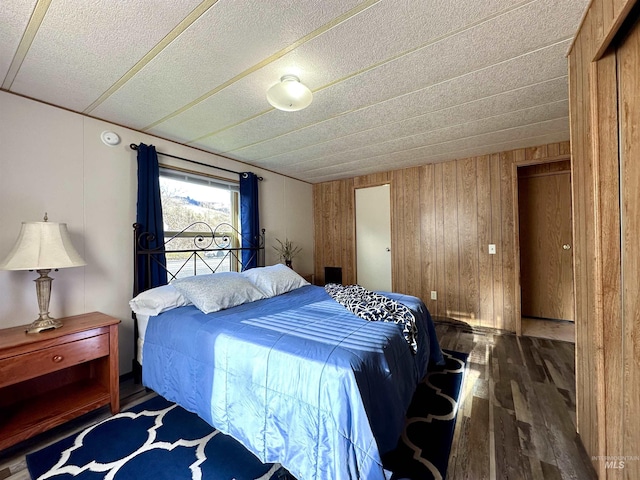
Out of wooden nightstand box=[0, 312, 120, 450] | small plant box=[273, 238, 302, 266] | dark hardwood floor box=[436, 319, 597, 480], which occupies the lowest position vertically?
dark hardwood floor box=[436, 319, 597, 480]

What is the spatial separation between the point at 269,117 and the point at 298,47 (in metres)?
0.89

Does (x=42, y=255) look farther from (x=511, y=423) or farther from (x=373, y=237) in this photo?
(x=373, y=237)

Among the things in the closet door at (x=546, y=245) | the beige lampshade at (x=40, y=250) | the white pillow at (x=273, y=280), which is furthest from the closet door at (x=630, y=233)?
the closet door at (x=546, y=245)

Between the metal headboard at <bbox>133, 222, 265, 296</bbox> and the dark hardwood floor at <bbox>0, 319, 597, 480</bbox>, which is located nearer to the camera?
the dark hardwood floor at <bbox>0, 319, 597, 480</bbox>

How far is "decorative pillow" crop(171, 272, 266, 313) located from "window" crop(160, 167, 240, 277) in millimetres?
631

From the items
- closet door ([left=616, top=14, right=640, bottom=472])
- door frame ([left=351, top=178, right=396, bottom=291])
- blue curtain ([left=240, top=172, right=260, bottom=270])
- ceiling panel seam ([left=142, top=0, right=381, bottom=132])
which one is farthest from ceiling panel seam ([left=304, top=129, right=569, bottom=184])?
ceiling panel seam ([left=142, top=0, right=381, bottom=132])

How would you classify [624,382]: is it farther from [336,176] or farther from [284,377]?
[336,176]

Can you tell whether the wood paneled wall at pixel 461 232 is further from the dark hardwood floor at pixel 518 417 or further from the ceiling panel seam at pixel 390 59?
the ceiling panel seam at pixel 390 59

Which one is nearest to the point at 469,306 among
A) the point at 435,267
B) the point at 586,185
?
the point at 435,267

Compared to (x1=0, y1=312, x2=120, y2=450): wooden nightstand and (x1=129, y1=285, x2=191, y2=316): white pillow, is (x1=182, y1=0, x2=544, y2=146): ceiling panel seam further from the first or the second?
(x1=0, y1=312, x2=120, y2=450): wooden nightstand

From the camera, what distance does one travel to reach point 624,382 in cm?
104

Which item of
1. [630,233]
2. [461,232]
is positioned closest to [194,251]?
[630,233]

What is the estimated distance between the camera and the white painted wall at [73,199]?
1.86 metres

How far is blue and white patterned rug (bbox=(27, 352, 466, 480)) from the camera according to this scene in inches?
54.7
